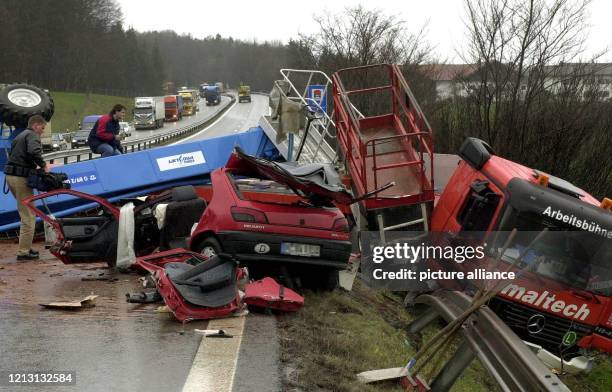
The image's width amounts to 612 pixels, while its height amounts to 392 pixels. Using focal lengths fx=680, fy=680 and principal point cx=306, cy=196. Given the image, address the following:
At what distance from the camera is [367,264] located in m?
8.45

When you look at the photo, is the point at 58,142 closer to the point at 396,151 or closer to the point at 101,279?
the point at 396,151

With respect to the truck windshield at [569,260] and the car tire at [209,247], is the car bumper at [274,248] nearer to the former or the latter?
the car tire at [209,247]

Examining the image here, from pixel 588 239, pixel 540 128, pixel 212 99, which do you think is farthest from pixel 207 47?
pixel 588 239

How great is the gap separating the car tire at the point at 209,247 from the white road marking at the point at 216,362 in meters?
1.33

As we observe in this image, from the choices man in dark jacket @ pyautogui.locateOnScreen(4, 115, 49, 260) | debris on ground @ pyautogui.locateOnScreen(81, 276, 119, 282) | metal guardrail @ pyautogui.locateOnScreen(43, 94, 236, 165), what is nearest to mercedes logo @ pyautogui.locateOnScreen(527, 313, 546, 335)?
debris on ground @ pyautogui.locateOnScreen(81, 276, 119, 282)

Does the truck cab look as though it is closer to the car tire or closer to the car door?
the car tire

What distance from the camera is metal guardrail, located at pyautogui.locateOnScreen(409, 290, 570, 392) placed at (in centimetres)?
379

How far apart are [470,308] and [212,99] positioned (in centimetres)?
9616

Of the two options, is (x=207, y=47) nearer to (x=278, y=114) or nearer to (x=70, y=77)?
(x=70, y=77)

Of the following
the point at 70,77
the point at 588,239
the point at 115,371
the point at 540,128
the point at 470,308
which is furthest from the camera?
the point at 70,77

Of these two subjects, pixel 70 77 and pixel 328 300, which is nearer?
pixel 328 300

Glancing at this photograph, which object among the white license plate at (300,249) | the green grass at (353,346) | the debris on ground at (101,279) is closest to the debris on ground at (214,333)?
the green grass at (353,346)

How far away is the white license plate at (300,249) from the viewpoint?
7.24 metres

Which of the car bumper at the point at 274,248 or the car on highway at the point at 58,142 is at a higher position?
the car bumper at the point at 274,248
